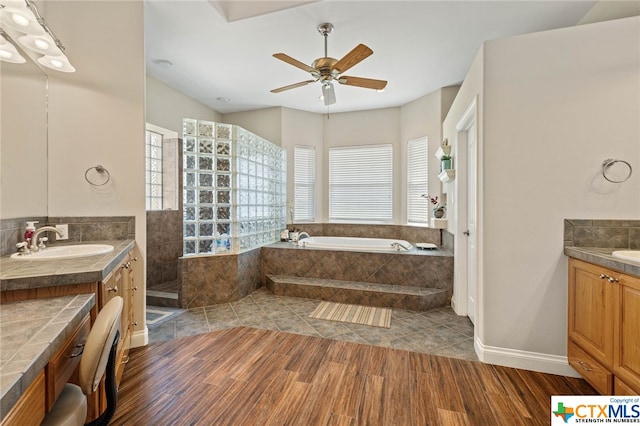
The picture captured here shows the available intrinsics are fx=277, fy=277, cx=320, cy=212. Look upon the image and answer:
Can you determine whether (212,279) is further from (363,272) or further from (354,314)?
(363,272)

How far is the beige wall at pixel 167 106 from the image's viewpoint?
3.77 metres

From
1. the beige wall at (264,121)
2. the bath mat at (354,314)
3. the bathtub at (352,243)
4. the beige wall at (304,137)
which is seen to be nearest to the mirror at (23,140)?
the bath mat at (354,314)

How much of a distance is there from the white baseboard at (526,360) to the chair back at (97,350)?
2472 millimetres

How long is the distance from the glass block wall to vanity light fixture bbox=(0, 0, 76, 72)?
1.42 m

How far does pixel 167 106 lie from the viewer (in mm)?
4074

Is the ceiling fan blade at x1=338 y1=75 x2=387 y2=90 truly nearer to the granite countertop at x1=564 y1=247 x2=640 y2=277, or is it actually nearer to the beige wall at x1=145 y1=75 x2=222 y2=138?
the granite countertop at x1=564 y1=247 x2=640 y2=277

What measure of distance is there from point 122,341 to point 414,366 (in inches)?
83.7

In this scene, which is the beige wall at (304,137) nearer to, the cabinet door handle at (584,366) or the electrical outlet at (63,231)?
the electrical outlet at (63,231)

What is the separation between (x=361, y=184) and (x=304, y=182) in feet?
3.58

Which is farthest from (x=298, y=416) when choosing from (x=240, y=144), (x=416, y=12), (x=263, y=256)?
(x=416, y=12)

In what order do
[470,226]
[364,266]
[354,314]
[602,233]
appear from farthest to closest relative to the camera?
[364,266], [354,314], [470,226], [602,233]

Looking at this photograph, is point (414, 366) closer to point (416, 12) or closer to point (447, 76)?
point (416, 12)

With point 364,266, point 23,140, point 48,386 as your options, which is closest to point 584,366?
point 364,266

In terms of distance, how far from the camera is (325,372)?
2076 millimetres
